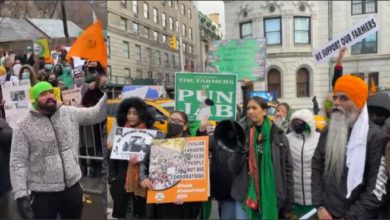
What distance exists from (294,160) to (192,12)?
577 cm

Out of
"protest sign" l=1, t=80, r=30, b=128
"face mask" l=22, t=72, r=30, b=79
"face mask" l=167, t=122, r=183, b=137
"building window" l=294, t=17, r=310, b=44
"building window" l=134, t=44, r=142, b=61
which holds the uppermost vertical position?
"building window" l=294, t=17, r=310, b=44

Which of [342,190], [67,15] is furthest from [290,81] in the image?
[342,190]

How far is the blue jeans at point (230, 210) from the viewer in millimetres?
4203

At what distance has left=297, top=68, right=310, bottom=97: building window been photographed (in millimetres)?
30422

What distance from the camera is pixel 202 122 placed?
4.72m

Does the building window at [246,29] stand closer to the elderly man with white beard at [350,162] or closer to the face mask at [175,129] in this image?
the face mask at [175,129]

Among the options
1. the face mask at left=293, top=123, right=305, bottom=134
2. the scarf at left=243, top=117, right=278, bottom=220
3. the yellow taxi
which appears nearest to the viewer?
the scarf at left=243, top=117, right=278, bottom=220

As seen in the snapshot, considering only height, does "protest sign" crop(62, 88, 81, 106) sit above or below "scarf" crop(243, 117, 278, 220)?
above

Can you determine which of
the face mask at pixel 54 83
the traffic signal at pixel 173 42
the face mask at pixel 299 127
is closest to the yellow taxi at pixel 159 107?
the traffic signal at pixel 173 42

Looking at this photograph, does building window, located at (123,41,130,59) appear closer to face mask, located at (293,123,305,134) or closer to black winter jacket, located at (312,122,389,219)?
face mask, located at (293,123,305,134)

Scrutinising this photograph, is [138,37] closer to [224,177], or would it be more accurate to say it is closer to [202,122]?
[202,122]

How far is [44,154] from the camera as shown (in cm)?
393

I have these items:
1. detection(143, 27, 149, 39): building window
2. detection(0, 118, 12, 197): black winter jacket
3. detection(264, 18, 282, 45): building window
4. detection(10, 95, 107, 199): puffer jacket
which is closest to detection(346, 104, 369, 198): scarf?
detection(10, 95, 107, 199): puffer jacket

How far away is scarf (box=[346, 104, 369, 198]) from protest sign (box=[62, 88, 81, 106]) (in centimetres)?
358
